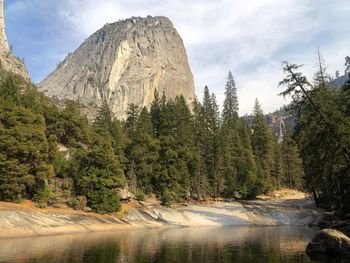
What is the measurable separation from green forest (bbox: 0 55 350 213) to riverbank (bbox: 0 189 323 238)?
7.71ft

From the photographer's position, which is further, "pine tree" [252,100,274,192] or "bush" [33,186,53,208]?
"pine tree" [252,100,274,192]

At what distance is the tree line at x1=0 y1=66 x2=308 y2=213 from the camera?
166ft

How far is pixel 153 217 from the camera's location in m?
56.9

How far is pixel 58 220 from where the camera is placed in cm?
4628

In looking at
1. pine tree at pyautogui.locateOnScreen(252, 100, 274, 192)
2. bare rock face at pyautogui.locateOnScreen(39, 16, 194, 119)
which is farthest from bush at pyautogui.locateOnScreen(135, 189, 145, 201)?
bare rock face at pyautogui.locateOnScreen(39, 16, 194, 119)

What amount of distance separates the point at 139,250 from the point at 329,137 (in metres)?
17.7

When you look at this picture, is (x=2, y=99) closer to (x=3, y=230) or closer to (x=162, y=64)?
(x=3, y=230)

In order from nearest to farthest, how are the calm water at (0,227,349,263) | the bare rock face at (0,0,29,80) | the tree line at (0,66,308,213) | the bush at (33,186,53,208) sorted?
the calm water at (0,227,349,263) < the bush at (33,186,53,208) < the tree line at (0,66,308,213) < the bare rock face at (0,0,29,80)

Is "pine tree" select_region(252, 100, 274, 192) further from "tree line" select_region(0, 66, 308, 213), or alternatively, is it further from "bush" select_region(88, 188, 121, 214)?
"bush" select_region(88, 188, 121, 214)

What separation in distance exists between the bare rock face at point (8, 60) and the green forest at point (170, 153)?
65.8m

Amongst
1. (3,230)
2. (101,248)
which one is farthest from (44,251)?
(3,230)

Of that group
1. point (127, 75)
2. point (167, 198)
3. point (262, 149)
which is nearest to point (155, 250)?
point (167, 198)

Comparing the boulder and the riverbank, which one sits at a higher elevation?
the riverbank

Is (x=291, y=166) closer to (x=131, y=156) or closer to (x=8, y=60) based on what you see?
(x=131, y=156)
